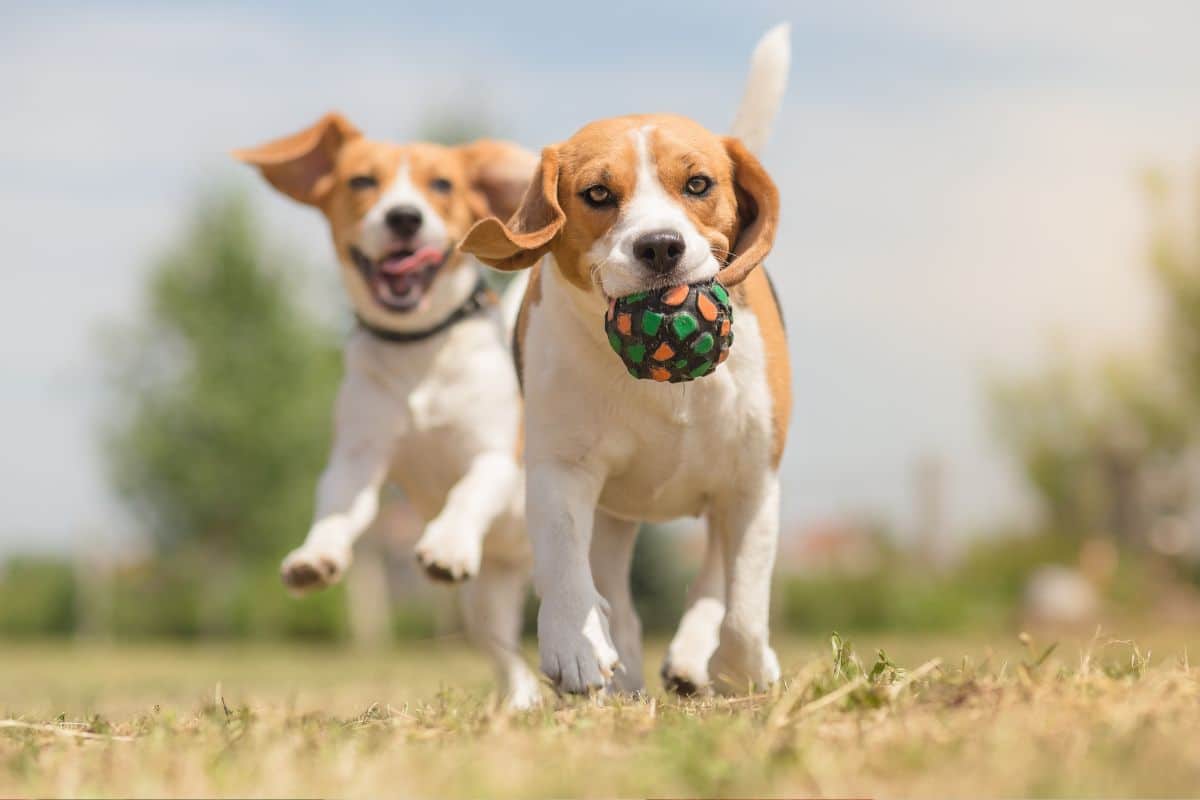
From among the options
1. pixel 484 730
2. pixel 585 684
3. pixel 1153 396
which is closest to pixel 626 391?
pixel 585 684

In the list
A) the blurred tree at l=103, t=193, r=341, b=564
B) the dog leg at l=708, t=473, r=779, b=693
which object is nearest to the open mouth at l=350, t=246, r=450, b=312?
the dog leg at l=708, t=473, r=779, b=693

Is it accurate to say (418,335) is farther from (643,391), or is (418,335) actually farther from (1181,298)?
(1181,298)

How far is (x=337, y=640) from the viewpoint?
2183 cm

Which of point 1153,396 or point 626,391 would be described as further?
point 1153,396

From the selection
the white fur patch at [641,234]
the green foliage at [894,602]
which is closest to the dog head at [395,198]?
the white fur patch at [641,234]

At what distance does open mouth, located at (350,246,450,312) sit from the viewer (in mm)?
5750

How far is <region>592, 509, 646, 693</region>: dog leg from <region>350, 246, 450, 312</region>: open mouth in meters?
1.43

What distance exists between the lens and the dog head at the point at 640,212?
3637 mm

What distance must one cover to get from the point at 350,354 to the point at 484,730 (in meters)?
3.19

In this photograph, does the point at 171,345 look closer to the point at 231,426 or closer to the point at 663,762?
the point at 231,426

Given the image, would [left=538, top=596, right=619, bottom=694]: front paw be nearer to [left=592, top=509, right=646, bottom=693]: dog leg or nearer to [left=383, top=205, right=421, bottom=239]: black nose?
[left=592, top=509, right=646, bottom=693]: dog leg

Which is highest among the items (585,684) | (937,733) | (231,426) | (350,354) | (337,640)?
(350,354)

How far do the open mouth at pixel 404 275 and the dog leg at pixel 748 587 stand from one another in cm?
201

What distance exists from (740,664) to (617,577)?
85cm
